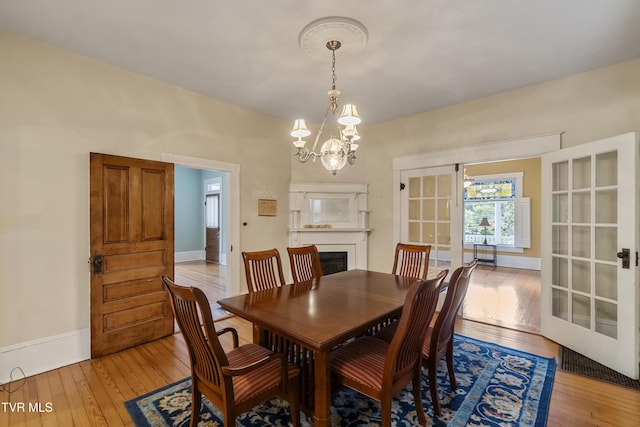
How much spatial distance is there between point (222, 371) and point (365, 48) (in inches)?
100

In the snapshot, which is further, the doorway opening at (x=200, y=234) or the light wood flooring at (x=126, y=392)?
the doorway opening at (x=200, y=234)

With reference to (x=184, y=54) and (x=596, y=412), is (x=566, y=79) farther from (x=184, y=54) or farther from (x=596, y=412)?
(x=184, y=54)

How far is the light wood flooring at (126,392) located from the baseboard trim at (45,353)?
8cm

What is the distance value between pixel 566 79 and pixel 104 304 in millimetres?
5050

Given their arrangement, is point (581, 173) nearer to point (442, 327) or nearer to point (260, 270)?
point (442, 327)

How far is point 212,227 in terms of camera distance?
25.7ft

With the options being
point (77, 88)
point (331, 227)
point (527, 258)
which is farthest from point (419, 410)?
point (527, 258)

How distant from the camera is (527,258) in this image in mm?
6988

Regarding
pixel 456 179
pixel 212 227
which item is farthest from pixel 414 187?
pixel 212 227

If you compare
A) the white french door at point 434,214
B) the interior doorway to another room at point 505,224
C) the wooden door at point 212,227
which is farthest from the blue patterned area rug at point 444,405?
the wooden door at point 212,227

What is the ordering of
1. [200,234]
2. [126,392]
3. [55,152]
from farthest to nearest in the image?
1. [200,234]
2. [55,152]
3. [126,392]

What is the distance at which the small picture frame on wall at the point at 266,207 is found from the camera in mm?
4211

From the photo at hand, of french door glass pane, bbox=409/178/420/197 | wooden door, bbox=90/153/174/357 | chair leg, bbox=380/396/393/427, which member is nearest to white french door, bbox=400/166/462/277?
french door glass pane, bbox=409/178/420/197

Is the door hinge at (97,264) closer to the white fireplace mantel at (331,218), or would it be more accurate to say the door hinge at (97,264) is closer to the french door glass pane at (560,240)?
the white fireplace mantel at (331,218)
